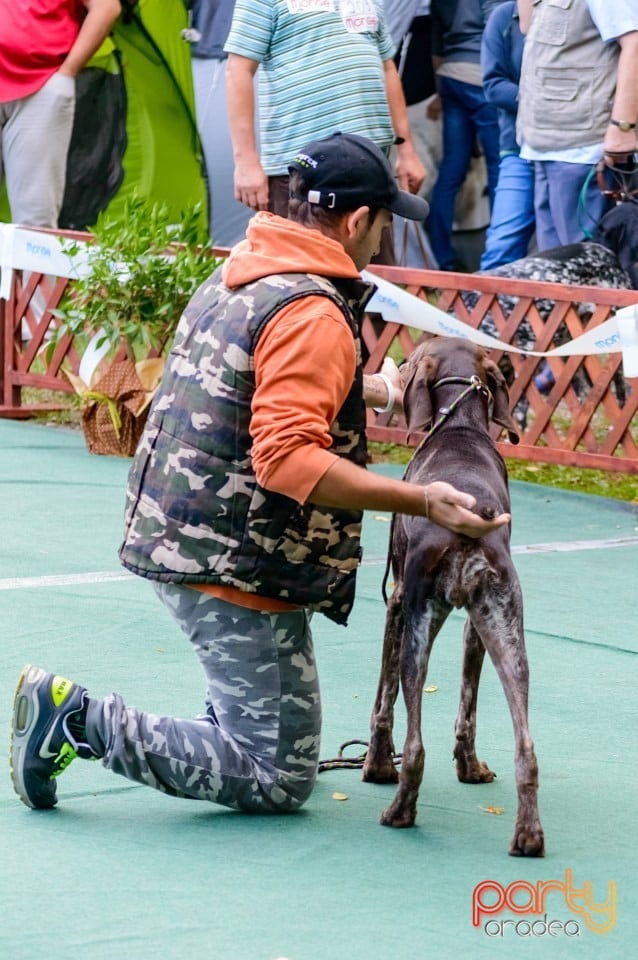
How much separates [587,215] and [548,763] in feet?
16.0

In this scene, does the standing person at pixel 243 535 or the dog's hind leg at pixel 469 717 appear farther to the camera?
the dog's hind leg at pixel 469 717

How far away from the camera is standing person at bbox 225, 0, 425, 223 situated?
7438 mm

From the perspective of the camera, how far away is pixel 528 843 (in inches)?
139

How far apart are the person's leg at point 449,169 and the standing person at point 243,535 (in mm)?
7796

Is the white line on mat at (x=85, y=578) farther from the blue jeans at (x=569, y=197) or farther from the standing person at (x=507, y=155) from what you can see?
the standing person at (x=507, y=155)

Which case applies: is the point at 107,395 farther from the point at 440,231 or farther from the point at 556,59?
the point at 440,231

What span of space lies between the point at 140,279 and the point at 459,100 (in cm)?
407

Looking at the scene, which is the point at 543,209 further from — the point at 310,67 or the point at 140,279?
the point at 140,279

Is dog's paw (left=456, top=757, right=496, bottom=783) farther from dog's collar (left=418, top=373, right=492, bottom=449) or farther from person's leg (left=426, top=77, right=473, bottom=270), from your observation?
person's leg (left=426, top=77, right=473, bottom=270)

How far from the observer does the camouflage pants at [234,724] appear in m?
3.68

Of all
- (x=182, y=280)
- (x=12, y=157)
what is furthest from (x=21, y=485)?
(x=12, y=157)

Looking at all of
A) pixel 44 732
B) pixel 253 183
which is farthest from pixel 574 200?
pixel 44 732

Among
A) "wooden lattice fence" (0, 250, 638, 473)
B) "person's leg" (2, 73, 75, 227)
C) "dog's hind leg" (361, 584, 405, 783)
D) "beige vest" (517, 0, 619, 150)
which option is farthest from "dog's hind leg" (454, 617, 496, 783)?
"person's leg" (2, 73, 75, 227)

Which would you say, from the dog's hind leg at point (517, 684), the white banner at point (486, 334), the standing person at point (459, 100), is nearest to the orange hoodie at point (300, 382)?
the dog's hind leg at point (517, 684)
